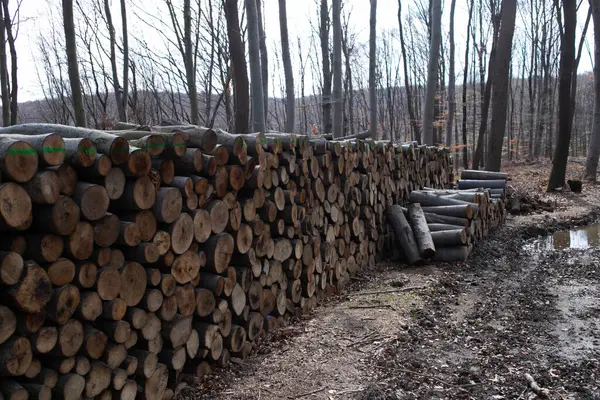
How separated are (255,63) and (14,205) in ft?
30.0

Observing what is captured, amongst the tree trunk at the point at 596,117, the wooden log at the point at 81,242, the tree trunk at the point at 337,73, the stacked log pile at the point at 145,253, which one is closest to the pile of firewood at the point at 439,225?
the stacked log pile at the point at 145,253

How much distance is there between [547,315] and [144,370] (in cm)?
445

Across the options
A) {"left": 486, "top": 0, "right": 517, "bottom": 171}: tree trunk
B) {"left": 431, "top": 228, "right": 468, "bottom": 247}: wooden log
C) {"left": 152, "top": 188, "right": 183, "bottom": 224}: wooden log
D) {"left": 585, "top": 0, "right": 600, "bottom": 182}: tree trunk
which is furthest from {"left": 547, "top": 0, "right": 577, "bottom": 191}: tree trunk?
{"left": 152, "top": 188, "right": 183, "bottom": 224}: wooden log

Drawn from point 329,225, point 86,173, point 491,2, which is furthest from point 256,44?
point 491,2

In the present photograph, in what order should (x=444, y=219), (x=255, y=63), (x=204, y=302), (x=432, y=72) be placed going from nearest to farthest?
(x=204, y=302)
(x=444, y=219)
(x=255, y=63)
(x=432, y=72)

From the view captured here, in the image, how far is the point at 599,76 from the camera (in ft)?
58.1

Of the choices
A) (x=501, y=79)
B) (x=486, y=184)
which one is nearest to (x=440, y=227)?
(x=486, y=184)

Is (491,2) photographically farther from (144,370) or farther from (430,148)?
(144,370)

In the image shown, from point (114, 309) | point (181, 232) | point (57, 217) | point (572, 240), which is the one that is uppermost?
point (57, 217)

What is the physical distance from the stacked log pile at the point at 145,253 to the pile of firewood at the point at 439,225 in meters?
2.43

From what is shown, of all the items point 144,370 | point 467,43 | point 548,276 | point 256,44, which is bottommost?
point 548,276

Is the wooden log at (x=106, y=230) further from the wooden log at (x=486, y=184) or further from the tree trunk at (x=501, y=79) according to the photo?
the tree trunk at (x=501, y=79)

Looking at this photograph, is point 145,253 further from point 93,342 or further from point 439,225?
point 439,225

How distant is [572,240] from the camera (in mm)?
9773
